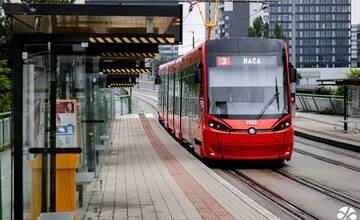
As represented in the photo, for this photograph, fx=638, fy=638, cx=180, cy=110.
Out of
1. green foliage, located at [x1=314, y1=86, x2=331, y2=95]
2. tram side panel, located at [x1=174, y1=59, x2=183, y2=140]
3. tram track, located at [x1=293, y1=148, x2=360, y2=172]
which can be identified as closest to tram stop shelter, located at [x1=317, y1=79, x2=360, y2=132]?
tram track, located at [x1=293, y1=148, x2=360, y2=172]

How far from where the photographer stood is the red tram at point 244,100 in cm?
1563

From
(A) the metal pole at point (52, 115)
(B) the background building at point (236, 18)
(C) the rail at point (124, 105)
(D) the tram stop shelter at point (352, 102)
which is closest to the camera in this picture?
(A) the metal pole at point (52, 115)

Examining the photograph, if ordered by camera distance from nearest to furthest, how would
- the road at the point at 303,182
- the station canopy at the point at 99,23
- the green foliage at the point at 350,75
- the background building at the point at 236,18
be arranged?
the station canopy at the point at 99,23 < the road at the point at 303,182 < the green foliage at the point at 350,75 < the background building at the point at 236,18

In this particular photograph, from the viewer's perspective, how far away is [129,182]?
13.1m

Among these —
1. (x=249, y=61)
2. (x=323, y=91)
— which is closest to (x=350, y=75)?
(x=323, y=91)

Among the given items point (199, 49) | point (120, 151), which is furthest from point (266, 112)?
point (120, 151)

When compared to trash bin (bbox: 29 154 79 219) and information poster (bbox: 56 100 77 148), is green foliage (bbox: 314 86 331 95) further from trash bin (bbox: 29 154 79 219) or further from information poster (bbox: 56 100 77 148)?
trash bin (bbox: 29 154 79 219)

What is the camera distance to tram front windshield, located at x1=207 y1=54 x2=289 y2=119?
15914mm

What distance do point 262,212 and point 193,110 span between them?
9287mm

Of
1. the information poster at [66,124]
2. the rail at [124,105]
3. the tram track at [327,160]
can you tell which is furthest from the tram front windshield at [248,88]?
the rail at [124,105]

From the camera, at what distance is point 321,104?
1693 inches

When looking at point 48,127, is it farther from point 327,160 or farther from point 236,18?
point 236,18

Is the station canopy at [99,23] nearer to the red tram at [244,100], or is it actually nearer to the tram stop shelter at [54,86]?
the tram stop shelter at [54,86]

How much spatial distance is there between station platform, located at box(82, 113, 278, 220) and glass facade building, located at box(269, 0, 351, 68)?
150 m
